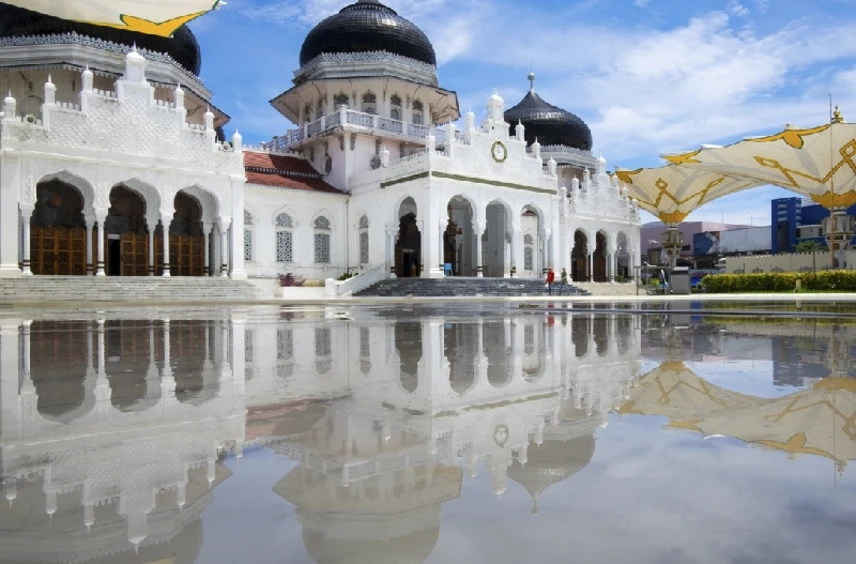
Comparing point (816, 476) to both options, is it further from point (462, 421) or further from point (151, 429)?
point (151, 429)

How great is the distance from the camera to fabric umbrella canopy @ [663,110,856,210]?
3031 cm

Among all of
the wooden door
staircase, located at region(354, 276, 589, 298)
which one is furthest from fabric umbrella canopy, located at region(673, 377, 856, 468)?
the wooden door

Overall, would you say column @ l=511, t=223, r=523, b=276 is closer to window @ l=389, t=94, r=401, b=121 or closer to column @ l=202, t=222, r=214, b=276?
window @ l=389, t=94, r=401, b=121

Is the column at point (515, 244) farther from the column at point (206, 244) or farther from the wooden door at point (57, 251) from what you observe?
the wooden door at point (57, 251)

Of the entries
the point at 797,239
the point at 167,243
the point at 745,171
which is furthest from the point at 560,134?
the point at 797,239

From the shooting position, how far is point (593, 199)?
37406 millimetres

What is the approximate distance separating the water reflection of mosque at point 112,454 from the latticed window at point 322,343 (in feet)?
3.11

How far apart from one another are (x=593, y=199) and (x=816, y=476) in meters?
37.2

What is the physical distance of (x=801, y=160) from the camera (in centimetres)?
3228

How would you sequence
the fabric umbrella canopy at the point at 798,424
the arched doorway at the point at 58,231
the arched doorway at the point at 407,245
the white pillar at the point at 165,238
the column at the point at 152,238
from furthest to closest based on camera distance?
the arched doorway at the point at 407,245
the white pillar at the point at 165,238
the column at the point at 152,238
the arched doorway at the point at 58,231
the fabric umbrella canopy at the point at 798,424

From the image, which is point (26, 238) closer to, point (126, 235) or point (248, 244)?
point (126, 235)

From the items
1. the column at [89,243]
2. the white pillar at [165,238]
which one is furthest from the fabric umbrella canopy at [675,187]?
the column at [89,243]

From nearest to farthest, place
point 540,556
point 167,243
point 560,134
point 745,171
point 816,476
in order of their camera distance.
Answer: point 540,556 < point 816,476 < point 167,243 < point 745,171 < point 560,134

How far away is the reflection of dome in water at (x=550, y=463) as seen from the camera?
5.89 ft
